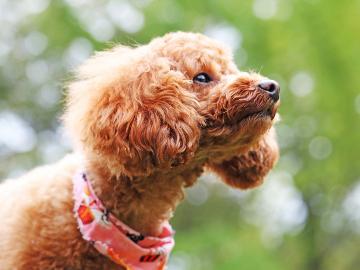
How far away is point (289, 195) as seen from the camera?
9703 mm

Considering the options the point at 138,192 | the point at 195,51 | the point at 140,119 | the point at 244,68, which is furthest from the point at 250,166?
the point at 244,68

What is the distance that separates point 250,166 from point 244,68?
4.29m

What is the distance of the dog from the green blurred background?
361 centimetres

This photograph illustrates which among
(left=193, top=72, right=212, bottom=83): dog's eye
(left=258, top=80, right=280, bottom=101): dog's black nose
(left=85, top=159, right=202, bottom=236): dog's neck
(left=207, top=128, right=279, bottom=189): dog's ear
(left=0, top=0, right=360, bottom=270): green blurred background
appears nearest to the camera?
(left=258, top=80, right=280, bottom=101): dog's black nose

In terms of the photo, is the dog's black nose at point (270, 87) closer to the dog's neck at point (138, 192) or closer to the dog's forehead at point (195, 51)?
the dog's forehead at point (195, 51)

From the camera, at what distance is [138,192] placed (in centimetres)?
260

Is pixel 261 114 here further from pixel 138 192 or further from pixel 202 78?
pixel 138 192

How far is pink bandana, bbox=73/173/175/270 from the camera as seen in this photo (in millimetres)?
2508

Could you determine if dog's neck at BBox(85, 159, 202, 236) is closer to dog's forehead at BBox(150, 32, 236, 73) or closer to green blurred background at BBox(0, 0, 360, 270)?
dog's forehead at BBox(150, 32, 236, 73)

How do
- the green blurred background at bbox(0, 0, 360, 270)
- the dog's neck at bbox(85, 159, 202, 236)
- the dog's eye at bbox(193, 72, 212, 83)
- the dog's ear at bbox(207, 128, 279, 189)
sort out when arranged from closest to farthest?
the dog's eye at bbox(193, 72, 212, 83), the dog's neck at bbox(85, 159, 202, 236), the dog's ear at bbox(207, 128, 279, 189), the green blurred background at bbox(0, 0, 360, 270)

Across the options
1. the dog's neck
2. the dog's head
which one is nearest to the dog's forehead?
the dog's head

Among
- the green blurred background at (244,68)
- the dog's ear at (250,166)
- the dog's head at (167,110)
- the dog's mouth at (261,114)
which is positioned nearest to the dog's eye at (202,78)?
the dog's head at (167,110)

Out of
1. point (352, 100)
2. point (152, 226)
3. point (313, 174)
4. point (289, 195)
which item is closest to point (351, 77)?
point (352, 100)

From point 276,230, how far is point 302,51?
3.78 meters
